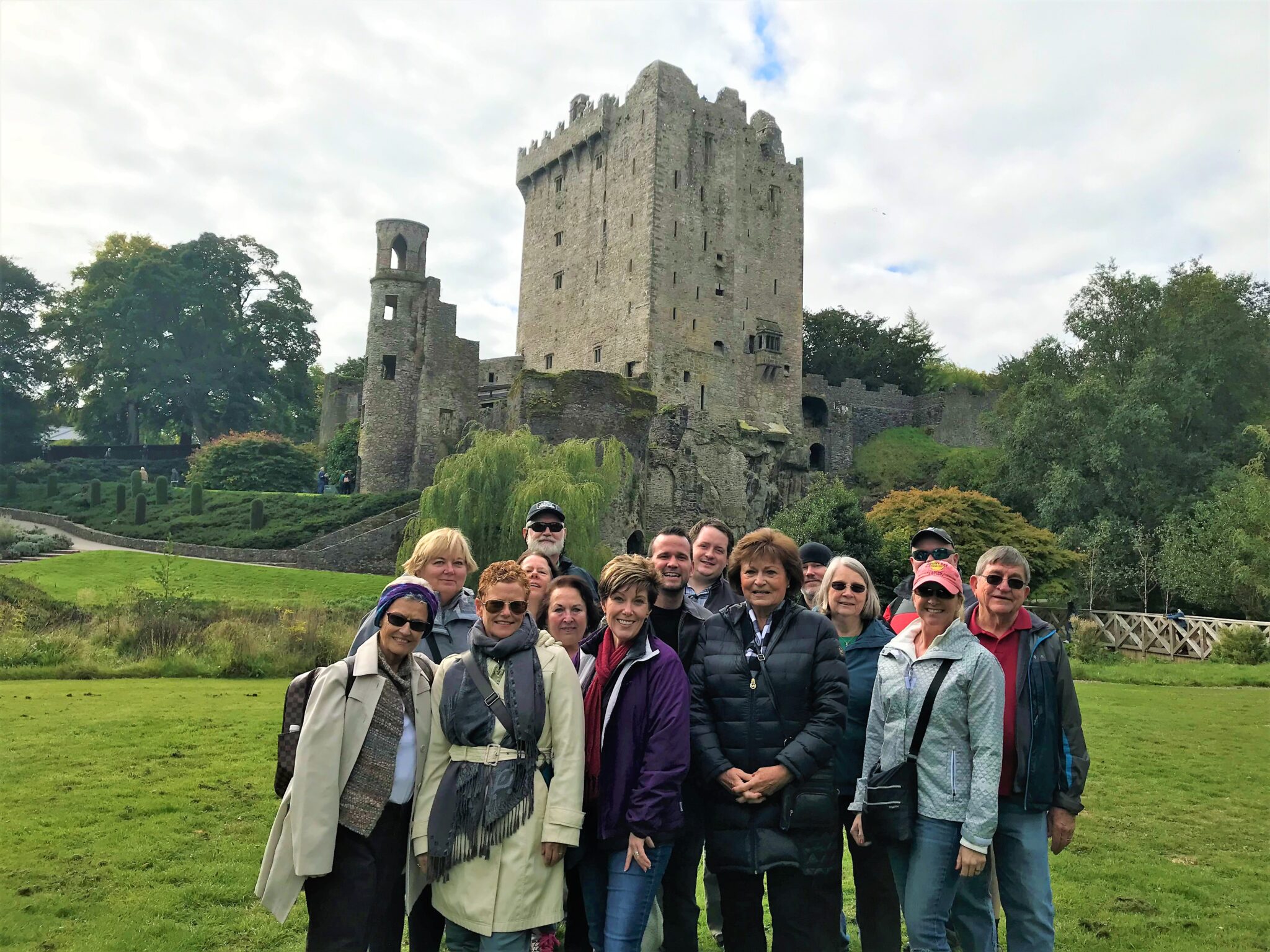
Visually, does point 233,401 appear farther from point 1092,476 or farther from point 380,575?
point 1092,476

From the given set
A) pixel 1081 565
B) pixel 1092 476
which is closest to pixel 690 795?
pixel 1081 565

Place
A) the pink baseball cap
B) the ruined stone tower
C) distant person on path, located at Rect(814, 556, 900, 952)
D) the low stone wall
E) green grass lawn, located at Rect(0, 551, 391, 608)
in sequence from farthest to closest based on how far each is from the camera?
the ruined stone tower
the low stone wall
green grass lawn, located at Rect(0, 551, 391, 608)
distant person on path, located at Rect(814, 556, 900, 952)
the pink baseball cap

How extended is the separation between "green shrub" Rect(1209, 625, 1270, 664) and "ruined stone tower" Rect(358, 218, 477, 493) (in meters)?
25.9

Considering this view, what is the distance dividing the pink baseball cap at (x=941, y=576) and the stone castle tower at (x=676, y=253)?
3327cm

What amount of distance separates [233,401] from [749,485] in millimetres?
29576

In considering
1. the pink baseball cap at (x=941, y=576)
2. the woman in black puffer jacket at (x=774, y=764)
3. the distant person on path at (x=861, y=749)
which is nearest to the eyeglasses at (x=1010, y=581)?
the pink baseball cap at (x=941, y=576)

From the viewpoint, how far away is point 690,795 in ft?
13.8

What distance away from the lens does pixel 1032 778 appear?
4.06 metres

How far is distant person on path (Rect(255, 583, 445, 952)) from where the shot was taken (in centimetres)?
354

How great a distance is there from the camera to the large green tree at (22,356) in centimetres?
4678

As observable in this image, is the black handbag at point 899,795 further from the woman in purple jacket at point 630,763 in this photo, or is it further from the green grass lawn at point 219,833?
the green grass lawn at point 219,833

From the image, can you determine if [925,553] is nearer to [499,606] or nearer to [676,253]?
[499,606]

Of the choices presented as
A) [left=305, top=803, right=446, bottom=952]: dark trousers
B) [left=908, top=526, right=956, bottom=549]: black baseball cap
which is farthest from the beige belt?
[left=908, top=526, right=956, bottom=549]: black baseball cap

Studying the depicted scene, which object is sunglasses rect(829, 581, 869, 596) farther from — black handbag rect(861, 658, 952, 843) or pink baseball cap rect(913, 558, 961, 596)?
black handbag rect(861, 658, 952, 843)
